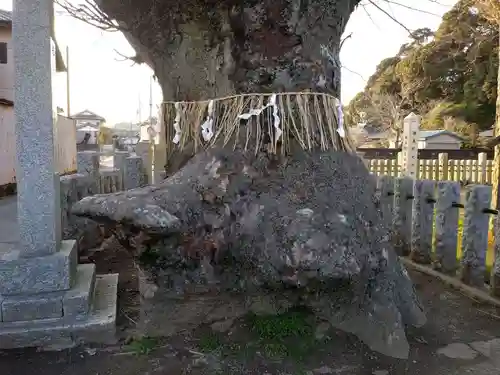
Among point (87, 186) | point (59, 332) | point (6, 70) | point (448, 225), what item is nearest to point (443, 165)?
point (448, 225)

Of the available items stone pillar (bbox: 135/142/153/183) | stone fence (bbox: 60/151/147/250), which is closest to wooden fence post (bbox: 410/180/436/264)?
stone fence (bbox: 60/151/147/250)

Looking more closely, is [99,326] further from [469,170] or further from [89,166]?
[469,170]

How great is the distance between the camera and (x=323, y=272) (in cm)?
232

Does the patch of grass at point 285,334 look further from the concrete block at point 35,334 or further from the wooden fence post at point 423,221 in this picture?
the wooden fence post at point 423,221

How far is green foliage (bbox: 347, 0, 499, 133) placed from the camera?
736 inches

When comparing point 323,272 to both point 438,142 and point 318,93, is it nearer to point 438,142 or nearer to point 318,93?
point 318,93

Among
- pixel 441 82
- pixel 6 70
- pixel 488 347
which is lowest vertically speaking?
pixel 488 347

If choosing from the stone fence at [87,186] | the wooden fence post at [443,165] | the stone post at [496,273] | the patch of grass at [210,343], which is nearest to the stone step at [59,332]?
the patch of grass at [210,343]

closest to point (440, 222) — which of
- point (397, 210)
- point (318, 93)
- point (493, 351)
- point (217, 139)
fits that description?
point (397, 210)

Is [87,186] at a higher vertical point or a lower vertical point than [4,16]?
lower

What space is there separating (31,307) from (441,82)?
23067mm

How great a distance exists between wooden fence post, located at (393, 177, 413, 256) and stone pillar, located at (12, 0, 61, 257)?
3915mm

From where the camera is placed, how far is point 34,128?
303 centimetres

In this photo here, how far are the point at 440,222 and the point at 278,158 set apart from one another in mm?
2499
